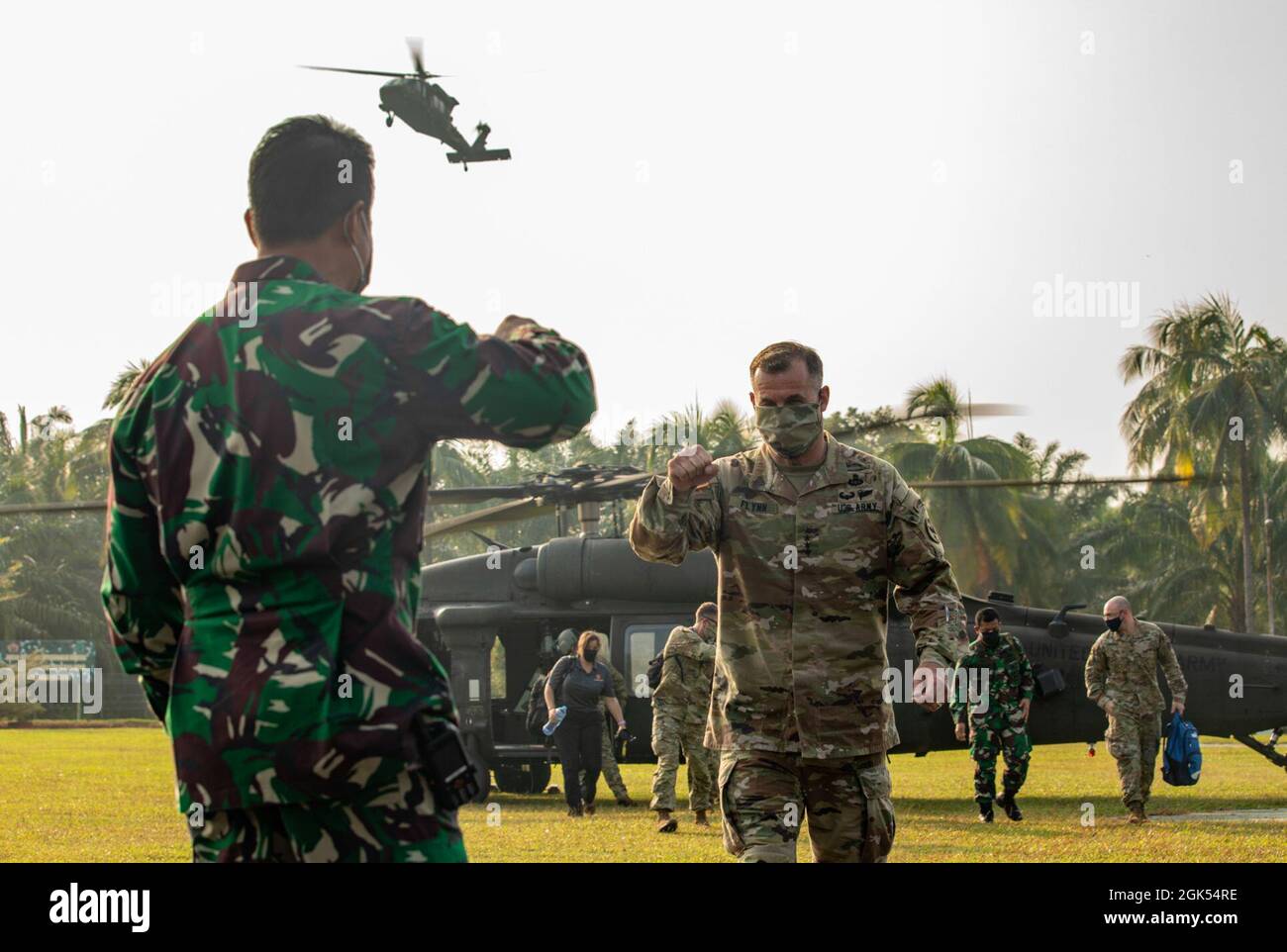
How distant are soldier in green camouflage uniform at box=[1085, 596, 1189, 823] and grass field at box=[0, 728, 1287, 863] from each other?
0.60m

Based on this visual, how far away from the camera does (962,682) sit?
13562 mm

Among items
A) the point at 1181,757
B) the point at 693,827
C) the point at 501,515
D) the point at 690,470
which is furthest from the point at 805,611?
the point at 501,515

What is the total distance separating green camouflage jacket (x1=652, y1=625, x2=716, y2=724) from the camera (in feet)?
45.1

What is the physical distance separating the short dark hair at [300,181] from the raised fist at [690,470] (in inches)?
73.3

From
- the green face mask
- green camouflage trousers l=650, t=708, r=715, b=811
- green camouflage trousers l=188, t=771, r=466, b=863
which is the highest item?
the green face mask

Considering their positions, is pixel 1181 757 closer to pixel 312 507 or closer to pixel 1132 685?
pixel 1132 685

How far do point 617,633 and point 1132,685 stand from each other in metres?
5.09

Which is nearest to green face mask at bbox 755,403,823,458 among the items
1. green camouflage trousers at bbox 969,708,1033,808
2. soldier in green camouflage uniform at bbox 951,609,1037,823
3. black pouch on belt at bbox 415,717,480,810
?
black pouch on belt at bbox 415,717,480,810

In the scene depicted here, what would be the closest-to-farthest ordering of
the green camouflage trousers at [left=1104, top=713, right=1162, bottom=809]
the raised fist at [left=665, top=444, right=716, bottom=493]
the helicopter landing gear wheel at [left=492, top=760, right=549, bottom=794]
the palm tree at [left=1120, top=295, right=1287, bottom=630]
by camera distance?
1. the raised fist at [left=665, top=444, right=716, bottom=493]
2. the green camouflage trousers at [left=1104, top=713, right=1162, bottom=809]
3. the helicopter landing gear wheel at [left=492, top=760, right=549, bottom=794]
4. the palm tree at [left=1120, top=295, right=1287, bottom=630]

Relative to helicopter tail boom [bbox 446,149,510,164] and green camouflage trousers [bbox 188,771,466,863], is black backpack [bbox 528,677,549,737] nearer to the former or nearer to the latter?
helicopter tail boom [bbox 446,149,510,164]
